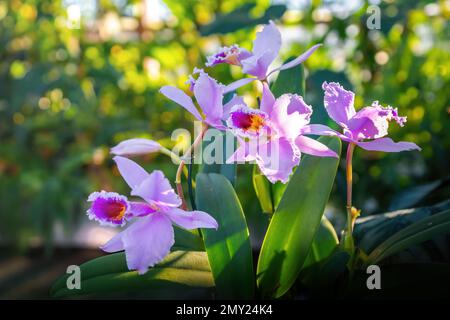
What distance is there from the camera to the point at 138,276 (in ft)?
1.60

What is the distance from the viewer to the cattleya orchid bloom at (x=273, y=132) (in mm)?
435

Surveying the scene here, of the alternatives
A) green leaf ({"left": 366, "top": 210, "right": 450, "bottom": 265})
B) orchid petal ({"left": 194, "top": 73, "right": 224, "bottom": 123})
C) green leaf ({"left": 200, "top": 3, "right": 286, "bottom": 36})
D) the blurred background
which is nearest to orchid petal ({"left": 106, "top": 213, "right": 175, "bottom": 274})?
orchid petal ({"left": 194, "top": 73, "right": 224, "bottom": 123})

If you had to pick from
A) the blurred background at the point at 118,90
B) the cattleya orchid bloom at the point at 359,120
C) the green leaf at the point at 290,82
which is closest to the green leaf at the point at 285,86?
the green leaf at the point at 290,82

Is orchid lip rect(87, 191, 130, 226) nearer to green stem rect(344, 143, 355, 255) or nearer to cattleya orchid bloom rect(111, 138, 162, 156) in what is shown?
cattleya orchid bloom rect(111, 138, 162, 156)

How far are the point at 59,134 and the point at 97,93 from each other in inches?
7.4

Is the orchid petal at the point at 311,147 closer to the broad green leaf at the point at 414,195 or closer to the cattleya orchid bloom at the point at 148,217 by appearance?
the cattleya orchid bloom at the point at 148,217

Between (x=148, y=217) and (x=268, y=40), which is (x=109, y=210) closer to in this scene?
(x=148, y=217)

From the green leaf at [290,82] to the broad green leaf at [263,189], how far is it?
0.31 feet

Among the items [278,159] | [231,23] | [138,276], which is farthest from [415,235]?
[231,23]

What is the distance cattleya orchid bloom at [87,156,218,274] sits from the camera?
42cm
